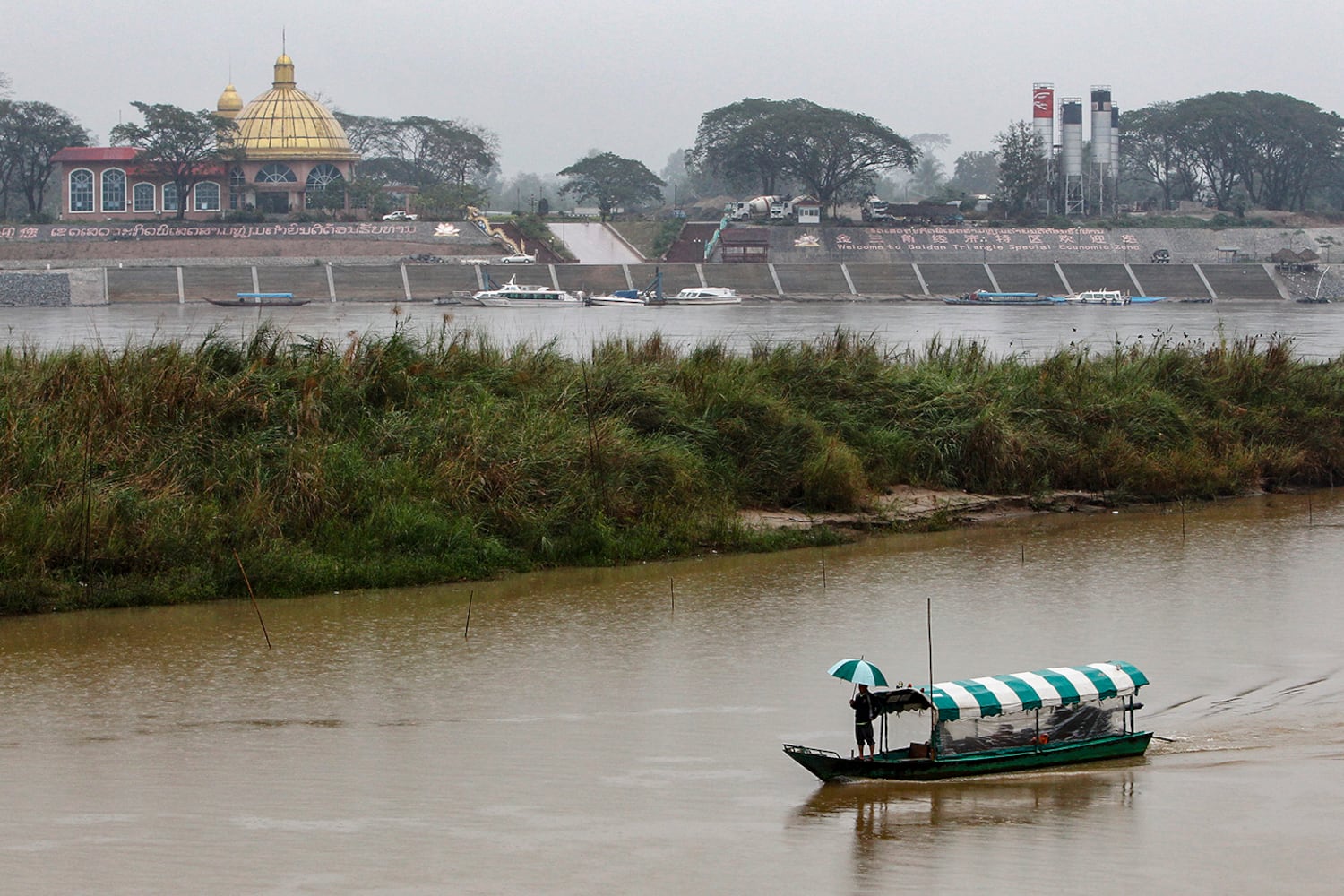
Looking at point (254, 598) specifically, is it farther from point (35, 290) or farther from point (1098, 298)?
point (1098, 298)

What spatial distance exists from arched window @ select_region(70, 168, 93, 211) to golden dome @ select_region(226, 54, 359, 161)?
7037 millimetres

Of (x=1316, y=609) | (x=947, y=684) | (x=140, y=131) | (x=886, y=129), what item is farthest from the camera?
(x=886, y=129)

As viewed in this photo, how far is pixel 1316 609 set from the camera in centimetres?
1098

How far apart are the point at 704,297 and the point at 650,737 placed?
173 ft

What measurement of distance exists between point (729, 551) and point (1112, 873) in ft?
22.4

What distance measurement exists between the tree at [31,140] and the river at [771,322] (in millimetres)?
22677

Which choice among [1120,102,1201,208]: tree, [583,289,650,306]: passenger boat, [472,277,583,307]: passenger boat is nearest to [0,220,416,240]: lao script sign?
[472,277,583,307]: passenger boat

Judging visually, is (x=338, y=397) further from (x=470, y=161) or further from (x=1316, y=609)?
(x=470, y=161)

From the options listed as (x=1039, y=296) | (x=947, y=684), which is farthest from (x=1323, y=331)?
(x=947, y=684)

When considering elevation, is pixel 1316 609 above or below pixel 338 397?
below

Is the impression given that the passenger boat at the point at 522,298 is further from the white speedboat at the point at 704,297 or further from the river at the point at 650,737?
the river at the point at 650,737

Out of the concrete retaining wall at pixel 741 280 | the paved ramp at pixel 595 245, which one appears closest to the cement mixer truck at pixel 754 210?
the paved ramp at pixel 595 245

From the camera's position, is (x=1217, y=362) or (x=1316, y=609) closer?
(x=1316, y=609)

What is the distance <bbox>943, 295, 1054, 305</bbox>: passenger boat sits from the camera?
62812mm
